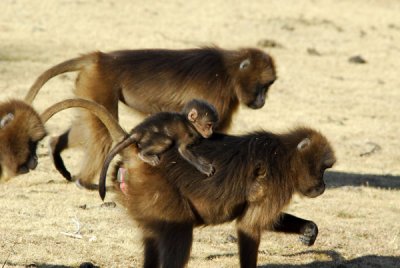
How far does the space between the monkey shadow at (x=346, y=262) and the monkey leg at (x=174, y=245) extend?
1.13 meters

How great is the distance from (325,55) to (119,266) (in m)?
11.4

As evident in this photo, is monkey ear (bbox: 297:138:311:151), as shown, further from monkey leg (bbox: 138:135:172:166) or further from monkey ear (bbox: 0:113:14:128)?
monkey ear (bbox: 0:113:14:128)

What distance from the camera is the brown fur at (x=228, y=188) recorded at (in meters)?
5.69

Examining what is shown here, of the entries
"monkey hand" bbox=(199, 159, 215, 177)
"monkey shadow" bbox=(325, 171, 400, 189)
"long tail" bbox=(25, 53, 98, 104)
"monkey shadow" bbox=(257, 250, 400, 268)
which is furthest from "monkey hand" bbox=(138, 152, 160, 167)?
"monkey shadow" bbox=(325, 171, 400, 189)

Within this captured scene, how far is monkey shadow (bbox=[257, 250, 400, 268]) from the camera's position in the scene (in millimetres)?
6746

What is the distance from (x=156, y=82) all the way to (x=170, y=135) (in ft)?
8.45

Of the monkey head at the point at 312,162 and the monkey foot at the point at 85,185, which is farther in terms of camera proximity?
the monkey foot at the point at 85,185

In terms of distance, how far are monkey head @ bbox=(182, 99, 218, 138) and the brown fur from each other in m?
0.07

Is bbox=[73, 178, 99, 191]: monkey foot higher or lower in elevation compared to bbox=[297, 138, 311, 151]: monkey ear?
lower

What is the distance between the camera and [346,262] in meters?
6.87

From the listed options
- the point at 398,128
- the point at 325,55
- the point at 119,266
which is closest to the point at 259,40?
the point at 325,55

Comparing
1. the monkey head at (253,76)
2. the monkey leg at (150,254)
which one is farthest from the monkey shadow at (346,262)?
the monkey head at (253,76)

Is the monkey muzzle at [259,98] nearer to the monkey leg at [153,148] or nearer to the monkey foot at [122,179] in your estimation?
the monkey leg at [153,148]

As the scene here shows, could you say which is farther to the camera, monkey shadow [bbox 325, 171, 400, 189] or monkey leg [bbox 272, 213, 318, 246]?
monkey shadow [bbox 325, 171, 400, 189]
